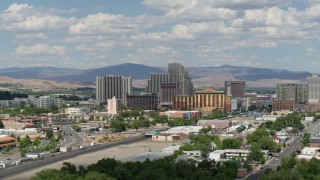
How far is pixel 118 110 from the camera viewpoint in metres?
94.2

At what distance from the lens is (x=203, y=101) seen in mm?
97562

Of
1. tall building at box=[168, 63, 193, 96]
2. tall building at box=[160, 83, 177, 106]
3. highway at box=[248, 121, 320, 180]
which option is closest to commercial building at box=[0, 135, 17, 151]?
highway at box=[248, 121, 320, 180]

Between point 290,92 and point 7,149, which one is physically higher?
point 290,92

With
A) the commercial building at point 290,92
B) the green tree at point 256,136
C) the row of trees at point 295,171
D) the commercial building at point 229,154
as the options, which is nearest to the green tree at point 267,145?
the commercial building at point 229,154

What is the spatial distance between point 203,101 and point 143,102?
1029 cm

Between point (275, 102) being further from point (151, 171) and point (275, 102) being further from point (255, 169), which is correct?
point (151, 171)

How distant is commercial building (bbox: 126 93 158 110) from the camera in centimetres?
10150

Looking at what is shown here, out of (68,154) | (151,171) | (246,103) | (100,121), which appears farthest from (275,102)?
(151,171)

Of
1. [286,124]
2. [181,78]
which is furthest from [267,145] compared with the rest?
[181,78]

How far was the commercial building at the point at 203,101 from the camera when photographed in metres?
96.9

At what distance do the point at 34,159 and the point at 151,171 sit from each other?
47.2ft

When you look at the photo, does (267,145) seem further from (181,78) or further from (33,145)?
(181,78)

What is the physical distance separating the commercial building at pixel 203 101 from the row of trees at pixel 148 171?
205 feet

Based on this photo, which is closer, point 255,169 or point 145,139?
point 255,169
